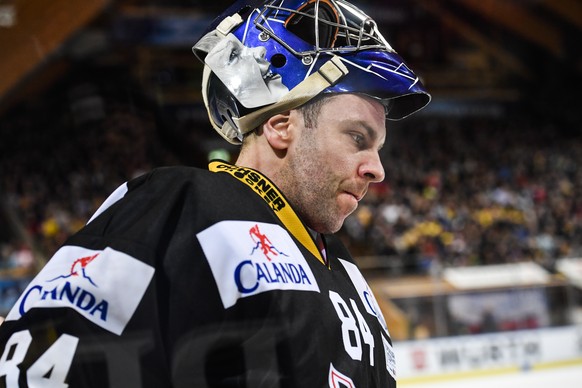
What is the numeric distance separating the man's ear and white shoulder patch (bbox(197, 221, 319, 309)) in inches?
→ 5.0

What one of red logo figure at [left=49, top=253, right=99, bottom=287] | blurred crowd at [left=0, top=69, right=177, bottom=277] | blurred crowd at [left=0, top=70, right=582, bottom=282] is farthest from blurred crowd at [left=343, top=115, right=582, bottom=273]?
red logo figure at [left=49, top=253, right=99, bottom=287]

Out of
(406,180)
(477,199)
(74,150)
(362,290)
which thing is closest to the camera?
(362,290)

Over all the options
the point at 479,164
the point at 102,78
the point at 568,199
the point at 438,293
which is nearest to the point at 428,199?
the point at 479,164

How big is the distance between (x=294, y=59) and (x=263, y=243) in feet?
0.74

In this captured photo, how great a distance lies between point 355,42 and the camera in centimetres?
86

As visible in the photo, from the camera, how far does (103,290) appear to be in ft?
2.12

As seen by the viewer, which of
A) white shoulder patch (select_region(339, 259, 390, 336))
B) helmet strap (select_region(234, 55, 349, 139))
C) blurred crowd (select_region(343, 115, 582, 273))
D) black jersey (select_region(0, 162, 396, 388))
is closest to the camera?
black jersey (select_region(0, 162, 396, 388))

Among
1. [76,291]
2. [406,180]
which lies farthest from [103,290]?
[406,180]

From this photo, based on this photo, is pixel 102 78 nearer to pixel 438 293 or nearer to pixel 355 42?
pixel 355 42

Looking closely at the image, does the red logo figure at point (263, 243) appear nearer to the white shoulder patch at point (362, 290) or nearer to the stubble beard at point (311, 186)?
the stubble beard at point (311, 186)

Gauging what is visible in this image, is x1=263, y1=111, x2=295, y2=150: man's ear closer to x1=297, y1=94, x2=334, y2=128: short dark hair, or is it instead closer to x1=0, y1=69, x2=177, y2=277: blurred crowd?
x1=297, y1=94, x2=334, y2=128: short dark hair

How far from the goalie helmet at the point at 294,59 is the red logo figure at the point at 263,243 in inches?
6.7

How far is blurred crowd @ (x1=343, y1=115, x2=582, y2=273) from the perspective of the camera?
5.79 m

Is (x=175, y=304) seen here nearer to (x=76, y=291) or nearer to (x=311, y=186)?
(x=76, y=291)
